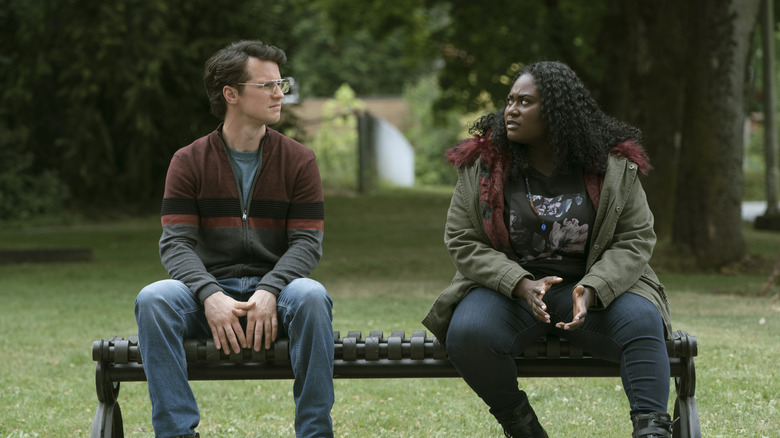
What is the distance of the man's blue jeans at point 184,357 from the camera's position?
3.62 meters

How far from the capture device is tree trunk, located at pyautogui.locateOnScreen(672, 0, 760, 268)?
11516 mm

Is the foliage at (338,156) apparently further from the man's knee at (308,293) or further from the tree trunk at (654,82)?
the man's knee at (308,293)

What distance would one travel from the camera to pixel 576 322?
366cm

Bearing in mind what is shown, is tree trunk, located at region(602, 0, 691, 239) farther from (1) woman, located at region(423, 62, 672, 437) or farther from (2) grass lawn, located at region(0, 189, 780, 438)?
(1) woman, located at region(423, 62, 672, 437)

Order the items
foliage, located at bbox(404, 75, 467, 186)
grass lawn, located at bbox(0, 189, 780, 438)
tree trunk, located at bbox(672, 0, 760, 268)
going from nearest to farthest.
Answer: grass lawn, located at bbox(0, 189, 780, 438) → tree trunk, located at bbox(672, 0, 760, 268) → foliage, located at bbox(404, 75, 467, 186)

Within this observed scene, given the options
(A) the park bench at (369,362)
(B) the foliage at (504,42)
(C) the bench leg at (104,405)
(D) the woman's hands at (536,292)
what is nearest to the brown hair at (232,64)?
(A) the park bench at (369,362)

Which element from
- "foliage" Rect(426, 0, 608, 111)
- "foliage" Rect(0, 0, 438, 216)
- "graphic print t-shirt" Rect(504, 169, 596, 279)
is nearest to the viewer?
"graphic print t-shirt" Rect(504, 169, 596, 279)

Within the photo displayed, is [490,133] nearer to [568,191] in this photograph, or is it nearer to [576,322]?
[568,191]

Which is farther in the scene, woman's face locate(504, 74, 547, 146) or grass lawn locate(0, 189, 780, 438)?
grass lawn locate(0, 189, 780, 438)

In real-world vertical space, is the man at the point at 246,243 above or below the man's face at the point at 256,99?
below

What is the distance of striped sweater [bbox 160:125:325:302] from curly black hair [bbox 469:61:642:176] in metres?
0.76

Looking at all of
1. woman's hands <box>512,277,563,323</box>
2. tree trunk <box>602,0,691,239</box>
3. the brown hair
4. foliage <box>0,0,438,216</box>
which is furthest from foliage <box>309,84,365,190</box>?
woman's hands <box>512,277,563,323</box>

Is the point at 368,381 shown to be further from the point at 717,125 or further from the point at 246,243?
the point at 717,125

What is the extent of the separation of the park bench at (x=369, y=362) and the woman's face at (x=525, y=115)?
822mm
